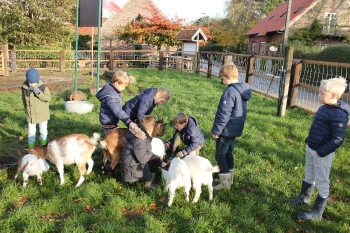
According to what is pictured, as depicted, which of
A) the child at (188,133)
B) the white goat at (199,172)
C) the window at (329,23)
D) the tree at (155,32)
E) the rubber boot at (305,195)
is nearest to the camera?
the white goat at (199,172)

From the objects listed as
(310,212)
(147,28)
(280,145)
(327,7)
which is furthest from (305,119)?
(327,7)

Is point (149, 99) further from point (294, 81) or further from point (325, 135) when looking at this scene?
point (294, 81)

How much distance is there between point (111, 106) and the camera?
455cm

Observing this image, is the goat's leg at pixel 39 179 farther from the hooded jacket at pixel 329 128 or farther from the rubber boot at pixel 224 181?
the hooded jacket at pixel 329 128

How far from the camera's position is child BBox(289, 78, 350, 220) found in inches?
130

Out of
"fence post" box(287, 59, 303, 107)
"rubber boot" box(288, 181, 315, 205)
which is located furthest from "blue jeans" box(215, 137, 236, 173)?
"fence post" box(287, 59, 303, 107)

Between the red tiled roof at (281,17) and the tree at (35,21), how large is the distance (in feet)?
63.9

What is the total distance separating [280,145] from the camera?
19.9 ft

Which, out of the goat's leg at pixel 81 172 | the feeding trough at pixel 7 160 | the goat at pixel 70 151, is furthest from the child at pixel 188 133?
the feeding trough at pixel 7 160

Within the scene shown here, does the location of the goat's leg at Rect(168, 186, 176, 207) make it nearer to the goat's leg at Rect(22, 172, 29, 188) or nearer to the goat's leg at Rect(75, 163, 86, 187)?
the goat's leg at Rect(75, 163, 86, 187)

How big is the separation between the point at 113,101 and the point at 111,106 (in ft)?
0.27

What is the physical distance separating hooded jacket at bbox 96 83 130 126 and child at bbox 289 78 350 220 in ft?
8.06

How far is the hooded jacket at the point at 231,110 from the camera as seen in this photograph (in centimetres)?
390

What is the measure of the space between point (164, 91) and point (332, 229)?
2.81 meters
